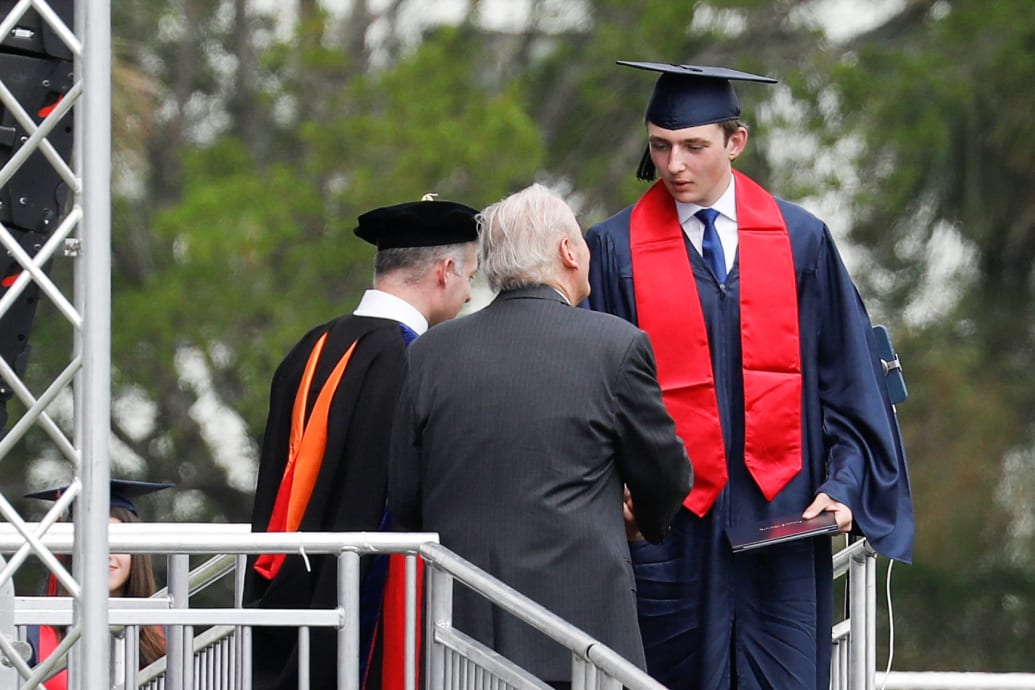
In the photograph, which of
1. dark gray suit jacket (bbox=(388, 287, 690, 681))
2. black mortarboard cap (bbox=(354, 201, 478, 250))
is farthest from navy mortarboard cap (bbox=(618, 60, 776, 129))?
dark gray suit jacket (bbox=(388, 287, 690, 681))

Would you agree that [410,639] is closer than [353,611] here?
No

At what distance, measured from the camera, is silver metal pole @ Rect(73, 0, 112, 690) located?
3539mm

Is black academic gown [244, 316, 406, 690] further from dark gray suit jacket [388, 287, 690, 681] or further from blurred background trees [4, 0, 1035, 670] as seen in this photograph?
blurred background trees [4, 0, 1035, 670]

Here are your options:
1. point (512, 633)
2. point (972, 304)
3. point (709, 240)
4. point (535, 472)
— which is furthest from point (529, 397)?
point (972, 304)

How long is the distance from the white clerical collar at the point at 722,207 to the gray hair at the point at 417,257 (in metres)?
0.54

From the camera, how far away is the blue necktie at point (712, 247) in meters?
4.60

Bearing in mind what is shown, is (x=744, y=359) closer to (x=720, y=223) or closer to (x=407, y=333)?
(x=720, y=223)

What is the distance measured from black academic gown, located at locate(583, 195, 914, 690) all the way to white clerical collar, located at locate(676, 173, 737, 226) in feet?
0.31

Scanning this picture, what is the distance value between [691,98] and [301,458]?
1.21 metres

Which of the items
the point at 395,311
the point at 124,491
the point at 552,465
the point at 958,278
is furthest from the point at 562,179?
the point at 552,465

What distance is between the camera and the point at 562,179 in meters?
15.2

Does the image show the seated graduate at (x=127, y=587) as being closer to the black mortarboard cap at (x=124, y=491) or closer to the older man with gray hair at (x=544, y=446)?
the black mortarboard cap at (x=124, y=491)

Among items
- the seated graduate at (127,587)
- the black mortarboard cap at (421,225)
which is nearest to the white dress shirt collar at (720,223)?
the black mortarboard cap at (421,225)

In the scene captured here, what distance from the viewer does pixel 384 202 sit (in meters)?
13.3
